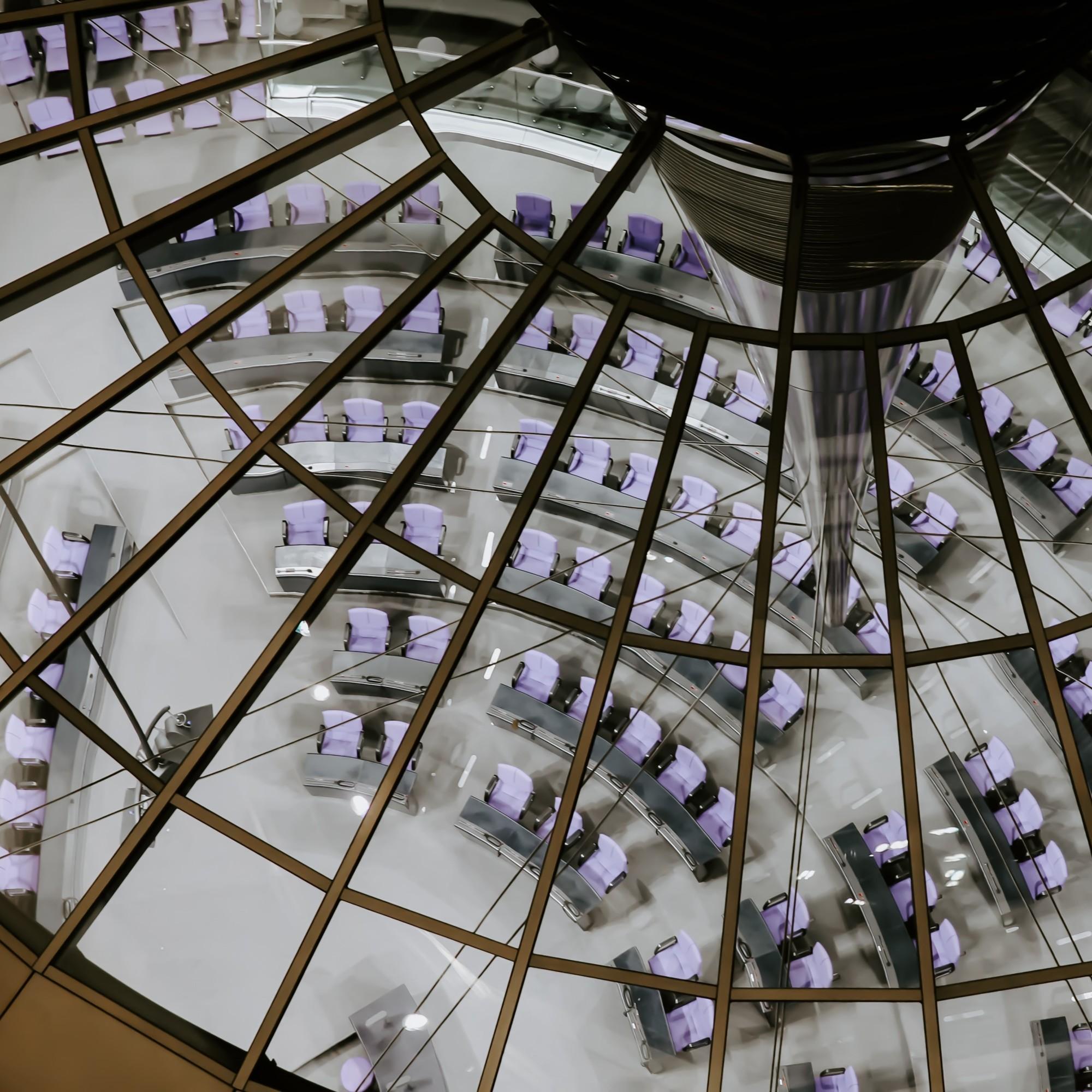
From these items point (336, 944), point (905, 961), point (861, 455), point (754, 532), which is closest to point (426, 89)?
point (861, 455)

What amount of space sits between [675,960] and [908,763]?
10.2 m

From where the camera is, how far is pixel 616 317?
1377 cm

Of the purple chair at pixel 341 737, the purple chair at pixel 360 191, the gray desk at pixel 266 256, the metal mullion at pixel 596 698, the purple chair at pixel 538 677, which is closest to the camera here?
the metal mullion at pixel 596 698

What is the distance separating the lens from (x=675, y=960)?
2134 centimetres

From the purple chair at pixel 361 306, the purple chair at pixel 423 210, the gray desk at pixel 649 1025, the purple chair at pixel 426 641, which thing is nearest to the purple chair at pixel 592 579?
the purple chair at pixel 426 641

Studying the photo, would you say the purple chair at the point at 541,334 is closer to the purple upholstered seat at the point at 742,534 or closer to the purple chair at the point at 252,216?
Result: the purple upholstered seat at the point at 742,534

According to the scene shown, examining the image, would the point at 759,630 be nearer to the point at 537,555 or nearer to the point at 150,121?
the point at 537,555

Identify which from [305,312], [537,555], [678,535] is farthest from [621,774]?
[305,312]

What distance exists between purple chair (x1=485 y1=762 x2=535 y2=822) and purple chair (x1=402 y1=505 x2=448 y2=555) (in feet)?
16.9

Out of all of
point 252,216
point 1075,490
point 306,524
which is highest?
point 252,216

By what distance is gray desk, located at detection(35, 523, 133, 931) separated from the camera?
21.4m

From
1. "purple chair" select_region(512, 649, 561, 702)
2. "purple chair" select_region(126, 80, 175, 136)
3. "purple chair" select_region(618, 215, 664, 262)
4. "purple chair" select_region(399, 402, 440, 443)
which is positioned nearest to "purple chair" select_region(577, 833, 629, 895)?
"purple chair" select_region(512, 649, 561, 702)

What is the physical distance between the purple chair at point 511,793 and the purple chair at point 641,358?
9827mm

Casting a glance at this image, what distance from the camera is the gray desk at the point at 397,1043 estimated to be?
19953 mm
